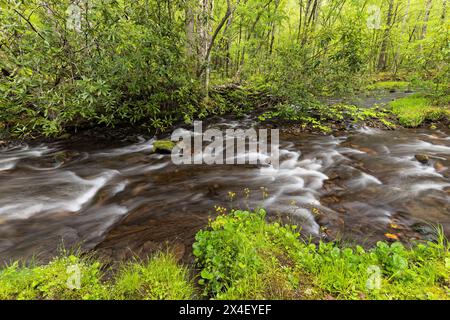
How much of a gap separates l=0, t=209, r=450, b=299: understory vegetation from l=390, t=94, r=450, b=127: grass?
846 cm

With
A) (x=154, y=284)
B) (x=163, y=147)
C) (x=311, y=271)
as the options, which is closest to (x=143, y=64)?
(x=163, y=147)

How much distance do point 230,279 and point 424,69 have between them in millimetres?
13303

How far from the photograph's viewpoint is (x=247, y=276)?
2.06 m

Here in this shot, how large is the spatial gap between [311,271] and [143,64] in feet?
20.5

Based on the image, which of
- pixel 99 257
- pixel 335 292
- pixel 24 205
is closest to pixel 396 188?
pixel 335 292

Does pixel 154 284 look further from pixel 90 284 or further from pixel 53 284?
pixel 53 284

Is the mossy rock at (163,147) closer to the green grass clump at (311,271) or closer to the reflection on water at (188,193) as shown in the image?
the reflection on water at (188,193)

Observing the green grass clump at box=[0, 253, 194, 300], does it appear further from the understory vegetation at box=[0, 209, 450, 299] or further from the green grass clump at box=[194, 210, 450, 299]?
the green grass clump at box=[194, 210, 450, 299]

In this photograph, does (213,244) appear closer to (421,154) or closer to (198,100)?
(421,154)

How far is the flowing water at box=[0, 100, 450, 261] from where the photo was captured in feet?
10.2

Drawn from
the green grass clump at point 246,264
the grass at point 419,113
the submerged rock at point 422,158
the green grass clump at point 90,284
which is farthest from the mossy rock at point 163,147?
the grass at point 419,113

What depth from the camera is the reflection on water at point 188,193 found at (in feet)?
10.3

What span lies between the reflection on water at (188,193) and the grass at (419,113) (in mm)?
2436
